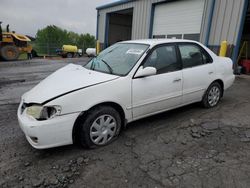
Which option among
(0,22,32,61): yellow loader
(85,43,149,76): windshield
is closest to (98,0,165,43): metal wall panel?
(0,22,32,61): yellow loader

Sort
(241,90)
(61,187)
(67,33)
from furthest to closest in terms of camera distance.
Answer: (67,33), (241,90), (61,187)

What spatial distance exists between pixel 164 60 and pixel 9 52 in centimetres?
1407

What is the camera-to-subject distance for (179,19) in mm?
10422

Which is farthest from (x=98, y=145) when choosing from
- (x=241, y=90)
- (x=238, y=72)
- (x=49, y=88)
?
(x=238, y=72)

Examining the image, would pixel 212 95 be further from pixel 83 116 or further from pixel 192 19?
pixel 192 19

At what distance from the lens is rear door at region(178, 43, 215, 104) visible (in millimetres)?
3648

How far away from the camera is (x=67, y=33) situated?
208 ft

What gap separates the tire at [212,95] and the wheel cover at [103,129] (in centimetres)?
230

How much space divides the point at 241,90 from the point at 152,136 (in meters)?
4.38

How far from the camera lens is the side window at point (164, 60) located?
324 centimetres

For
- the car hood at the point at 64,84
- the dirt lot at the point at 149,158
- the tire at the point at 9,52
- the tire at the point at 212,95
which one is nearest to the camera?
the dirt lot at the point at 149,158

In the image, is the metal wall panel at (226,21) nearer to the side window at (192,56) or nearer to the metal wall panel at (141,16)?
the metal wall panel at (141,16)

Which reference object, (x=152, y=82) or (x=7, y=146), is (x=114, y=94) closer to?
(x=152, y=82)

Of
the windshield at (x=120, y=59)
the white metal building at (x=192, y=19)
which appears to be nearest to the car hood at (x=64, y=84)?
the windshield at (x=120, y=59)
